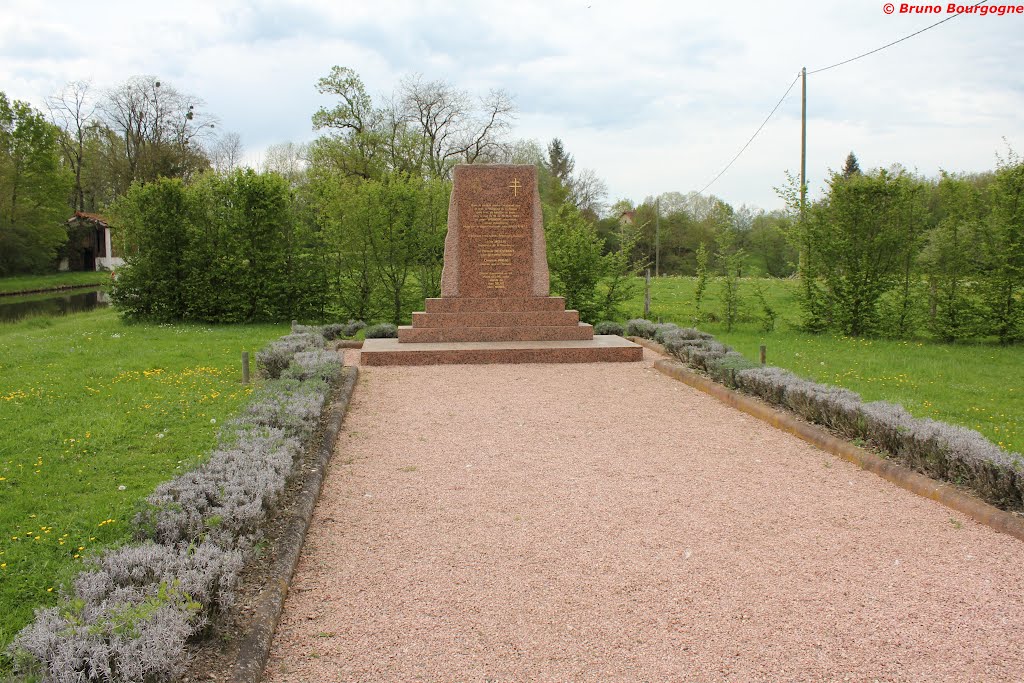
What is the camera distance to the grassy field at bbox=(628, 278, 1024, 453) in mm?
7016

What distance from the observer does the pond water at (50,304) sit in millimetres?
23842

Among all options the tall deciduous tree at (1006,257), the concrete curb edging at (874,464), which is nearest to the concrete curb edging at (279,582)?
the concrete curb edging at (874,464)

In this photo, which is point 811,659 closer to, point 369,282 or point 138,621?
point 138,621

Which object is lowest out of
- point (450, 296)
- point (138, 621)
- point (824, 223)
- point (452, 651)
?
point (452, 651)

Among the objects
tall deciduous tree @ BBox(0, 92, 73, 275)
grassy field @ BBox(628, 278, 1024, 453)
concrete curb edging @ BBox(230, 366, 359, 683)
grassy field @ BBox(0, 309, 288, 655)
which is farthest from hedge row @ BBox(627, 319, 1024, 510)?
tall deciduous tree @ BBox(0, 92, 73, 275)

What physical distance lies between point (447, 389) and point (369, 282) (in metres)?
7.45

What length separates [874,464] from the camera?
18.1 feet

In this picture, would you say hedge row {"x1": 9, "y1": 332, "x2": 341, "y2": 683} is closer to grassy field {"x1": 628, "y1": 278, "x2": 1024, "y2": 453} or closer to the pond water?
grassy field {"x1": 628, "y1": 278, "x2": 1024, "y2": 453}

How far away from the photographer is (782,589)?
11.8ft

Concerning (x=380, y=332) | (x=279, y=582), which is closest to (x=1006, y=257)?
(x=380, y=332)

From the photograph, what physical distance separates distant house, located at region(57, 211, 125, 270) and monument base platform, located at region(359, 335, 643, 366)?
3960cm

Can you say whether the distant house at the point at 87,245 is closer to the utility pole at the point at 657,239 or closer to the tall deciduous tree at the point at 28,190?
the tall deciduous tree at the point at 28,190

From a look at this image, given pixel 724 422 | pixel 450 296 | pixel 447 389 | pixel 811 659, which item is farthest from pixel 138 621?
pixel 450 296

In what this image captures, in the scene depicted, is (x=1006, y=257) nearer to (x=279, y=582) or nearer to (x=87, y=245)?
(x=279, y=582)
